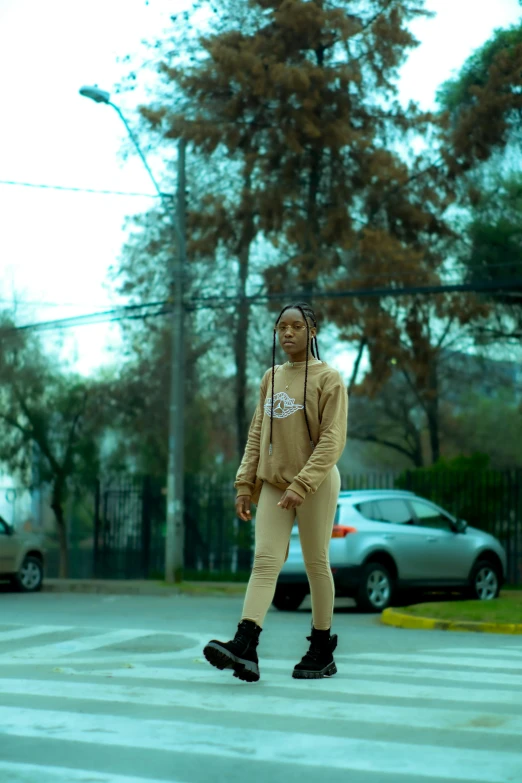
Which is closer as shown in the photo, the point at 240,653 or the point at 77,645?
the point at 240,653

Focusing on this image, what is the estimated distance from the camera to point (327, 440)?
6.13m

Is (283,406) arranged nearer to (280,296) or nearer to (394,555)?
(394,555)

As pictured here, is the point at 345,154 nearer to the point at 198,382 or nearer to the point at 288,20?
the point at 288,20

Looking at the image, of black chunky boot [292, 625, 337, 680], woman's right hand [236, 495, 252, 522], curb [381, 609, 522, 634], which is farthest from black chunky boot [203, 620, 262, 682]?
curb [381, 609, 522, 634]

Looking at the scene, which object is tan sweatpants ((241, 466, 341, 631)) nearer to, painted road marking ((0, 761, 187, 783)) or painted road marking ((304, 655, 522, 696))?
painted road marking ((304, 655, 522, 696))

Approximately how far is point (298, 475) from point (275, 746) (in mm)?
1774

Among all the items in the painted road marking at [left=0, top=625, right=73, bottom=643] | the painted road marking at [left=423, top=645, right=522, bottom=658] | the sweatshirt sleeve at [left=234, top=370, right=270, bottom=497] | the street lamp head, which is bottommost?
the painted road marking at [left=0, top=625, right=73, bottom=643]

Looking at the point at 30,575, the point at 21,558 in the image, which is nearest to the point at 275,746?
the point at 21,558

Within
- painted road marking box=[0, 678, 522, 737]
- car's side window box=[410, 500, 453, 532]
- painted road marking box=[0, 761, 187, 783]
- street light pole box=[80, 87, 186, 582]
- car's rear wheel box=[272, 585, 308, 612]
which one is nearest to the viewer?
painted road marking box=[0, 761, 187, 783]

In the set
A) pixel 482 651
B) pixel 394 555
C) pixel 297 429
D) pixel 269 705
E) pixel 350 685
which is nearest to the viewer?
pixel 269 705

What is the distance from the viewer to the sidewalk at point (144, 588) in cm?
1906

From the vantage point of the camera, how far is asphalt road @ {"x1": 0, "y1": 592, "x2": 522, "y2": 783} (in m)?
4.12

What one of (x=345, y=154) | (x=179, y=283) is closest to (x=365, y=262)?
(x=345, y=154)

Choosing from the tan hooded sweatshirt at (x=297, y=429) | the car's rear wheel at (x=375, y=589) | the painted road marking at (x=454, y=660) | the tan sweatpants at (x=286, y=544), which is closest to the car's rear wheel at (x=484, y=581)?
the car's rear wheel at (x=375, y=589)
